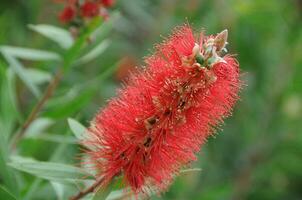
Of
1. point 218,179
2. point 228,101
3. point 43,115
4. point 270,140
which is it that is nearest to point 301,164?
point 270,140

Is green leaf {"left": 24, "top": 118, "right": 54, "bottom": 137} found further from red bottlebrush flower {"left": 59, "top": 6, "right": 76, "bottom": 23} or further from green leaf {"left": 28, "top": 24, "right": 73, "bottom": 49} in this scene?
red bottlebrush flower {"left": 59, "top": 6, "right": 76, "bottom": 23}

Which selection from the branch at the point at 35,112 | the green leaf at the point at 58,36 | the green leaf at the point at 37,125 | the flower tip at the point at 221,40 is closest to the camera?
the flower tip at the point at 221,40

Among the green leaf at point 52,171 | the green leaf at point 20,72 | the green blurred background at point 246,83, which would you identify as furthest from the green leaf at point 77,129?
the green blurred background at point 246,83

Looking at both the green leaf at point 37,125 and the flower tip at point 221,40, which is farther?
the green leaf at point 37,125

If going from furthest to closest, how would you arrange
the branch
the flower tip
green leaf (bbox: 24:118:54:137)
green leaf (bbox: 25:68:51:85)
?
1. green leaf (bbox: 25:68:51:85)
2. green leaf (bbox: 24:118:54:137)
3. the branch
4. the flower tip

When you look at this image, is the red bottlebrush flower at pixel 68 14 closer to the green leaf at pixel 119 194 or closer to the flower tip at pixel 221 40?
the green leaf at pixel 119 194

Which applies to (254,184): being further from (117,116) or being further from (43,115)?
(117,116)

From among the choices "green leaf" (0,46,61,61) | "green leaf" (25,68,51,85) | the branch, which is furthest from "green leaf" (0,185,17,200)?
"green leaf" (25,68,51,85)

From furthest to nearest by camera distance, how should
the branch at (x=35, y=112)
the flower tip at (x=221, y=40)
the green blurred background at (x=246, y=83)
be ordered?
the green blurred background at (x=246, y=83)
the branch at (x=35, y=112)
the flower tip at (x=221, y=40)
